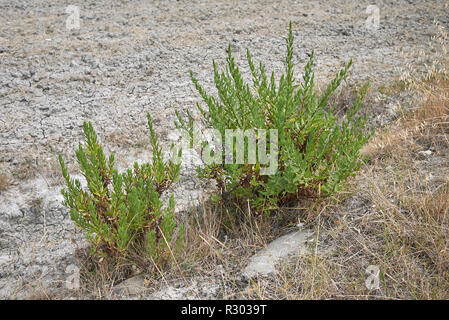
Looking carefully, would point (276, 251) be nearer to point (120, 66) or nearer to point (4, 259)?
point (4, 259)

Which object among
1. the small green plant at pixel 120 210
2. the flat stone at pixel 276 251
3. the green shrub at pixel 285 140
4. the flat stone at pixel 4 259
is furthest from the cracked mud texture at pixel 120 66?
the flat stone at pixel 276 251

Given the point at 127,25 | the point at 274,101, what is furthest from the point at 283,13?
the point at 274,101

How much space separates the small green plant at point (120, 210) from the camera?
6.50 ft

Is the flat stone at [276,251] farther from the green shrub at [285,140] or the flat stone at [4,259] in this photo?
the flat stone at [4,259]

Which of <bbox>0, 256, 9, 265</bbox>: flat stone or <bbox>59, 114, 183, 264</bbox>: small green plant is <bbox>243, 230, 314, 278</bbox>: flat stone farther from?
<bbox>0, 256, 9, 265</bbox>: flat stone

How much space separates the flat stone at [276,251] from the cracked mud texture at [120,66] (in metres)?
0.72

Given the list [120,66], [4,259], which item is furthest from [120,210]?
[120,66]

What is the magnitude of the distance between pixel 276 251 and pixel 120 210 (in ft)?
3.03

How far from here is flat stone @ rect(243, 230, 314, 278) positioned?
2100 millimetres

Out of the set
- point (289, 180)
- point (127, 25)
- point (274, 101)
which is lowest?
point (289, 180)

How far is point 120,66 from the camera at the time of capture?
14.2ft

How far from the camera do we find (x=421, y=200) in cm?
222

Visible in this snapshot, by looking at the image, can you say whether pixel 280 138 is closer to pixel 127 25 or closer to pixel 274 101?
pixel 274 101

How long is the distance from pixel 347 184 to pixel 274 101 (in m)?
Result: 0.75
